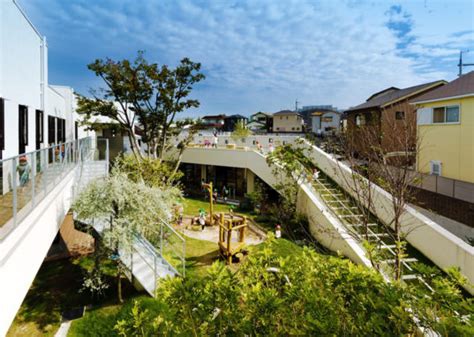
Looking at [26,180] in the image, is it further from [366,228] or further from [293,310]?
[366,228]

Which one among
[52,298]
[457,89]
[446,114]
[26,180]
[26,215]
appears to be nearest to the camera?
[26,215]

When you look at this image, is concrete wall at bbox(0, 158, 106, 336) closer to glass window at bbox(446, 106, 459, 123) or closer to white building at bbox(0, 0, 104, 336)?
white building at bbox(0, 0, 104, 336)

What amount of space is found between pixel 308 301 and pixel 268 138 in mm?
24045

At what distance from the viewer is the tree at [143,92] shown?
2048 centimetres

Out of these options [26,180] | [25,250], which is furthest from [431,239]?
[26,180]

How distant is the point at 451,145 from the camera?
50.5 feet

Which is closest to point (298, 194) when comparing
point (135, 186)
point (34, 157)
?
point (135, 186)

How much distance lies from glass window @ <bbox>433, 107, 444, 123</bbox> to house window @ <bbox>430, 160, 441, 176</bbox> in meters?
2.28

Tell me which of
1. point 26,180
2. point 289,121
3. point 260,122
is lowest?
point 26,180

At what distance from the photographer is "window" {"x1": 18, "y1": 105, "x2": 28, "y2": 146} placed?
10.8 metres

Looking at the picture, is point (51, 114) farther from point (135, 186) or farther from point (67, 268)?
point (135, 186)

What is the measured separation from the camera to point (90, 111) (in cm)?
2086

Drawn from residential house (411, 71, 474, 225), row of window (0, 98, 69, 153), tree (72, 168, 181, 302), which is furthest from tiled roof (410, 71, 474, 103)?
row of window (0, 98, 69, 153)

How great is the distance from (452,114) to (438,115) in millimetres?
957
